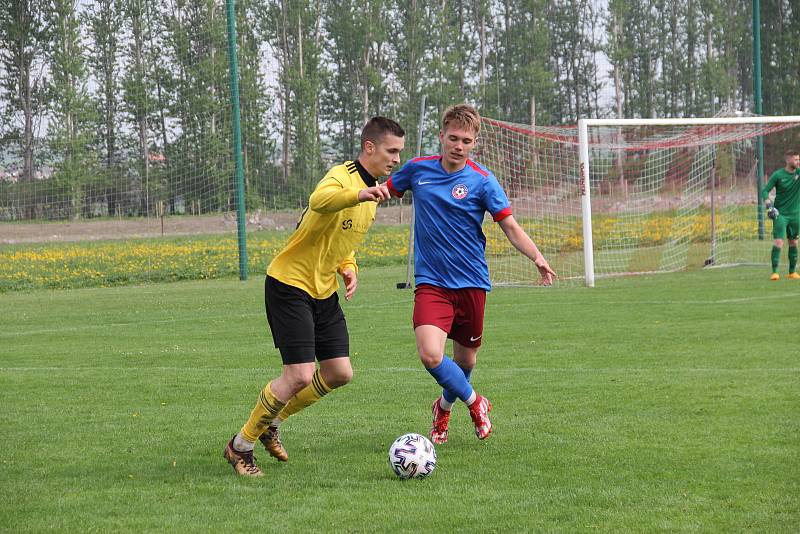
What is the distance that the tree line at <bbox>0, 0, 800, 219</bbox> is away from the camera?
73.5 ft

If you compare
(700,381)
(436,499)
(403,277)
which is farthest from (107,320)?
(436,499)

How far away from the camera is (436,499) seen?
17.5 feet

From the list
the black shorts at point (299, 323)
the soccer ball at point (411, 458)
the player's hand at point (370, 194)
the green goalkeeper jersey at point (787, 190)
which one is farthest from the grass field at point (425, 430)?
the green goalkeeper jersey at point (787, 190)

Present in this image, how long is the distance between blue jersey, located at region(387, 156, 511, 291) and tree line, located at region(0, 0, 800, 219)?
16174mm

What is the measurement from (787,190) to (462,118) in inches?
520

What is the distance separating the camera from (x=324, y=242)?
6.23 meters

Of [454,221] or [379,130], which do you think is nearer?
[379,130]

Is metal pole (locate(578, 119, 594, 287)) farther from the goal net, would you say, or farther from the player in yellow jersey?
the player in yellow jersey

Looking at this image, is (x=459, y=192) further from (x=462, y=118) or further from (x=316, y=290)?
(x=316, y=290)

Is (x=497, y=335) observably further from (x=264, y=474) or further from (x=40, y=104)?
(x=40, y=104)

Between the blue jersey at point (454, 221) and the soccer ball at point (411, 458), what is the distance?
4.02 ft

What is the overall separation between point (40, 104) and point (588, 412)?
1811 cm

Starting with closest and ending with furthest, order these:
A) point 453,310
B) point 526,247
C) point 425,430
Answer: point 526,247 < point 453,310 < point 425,430

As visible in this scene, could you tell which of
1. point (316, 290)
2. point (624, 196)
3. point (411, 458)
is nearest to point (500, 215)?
point (316, 290)
